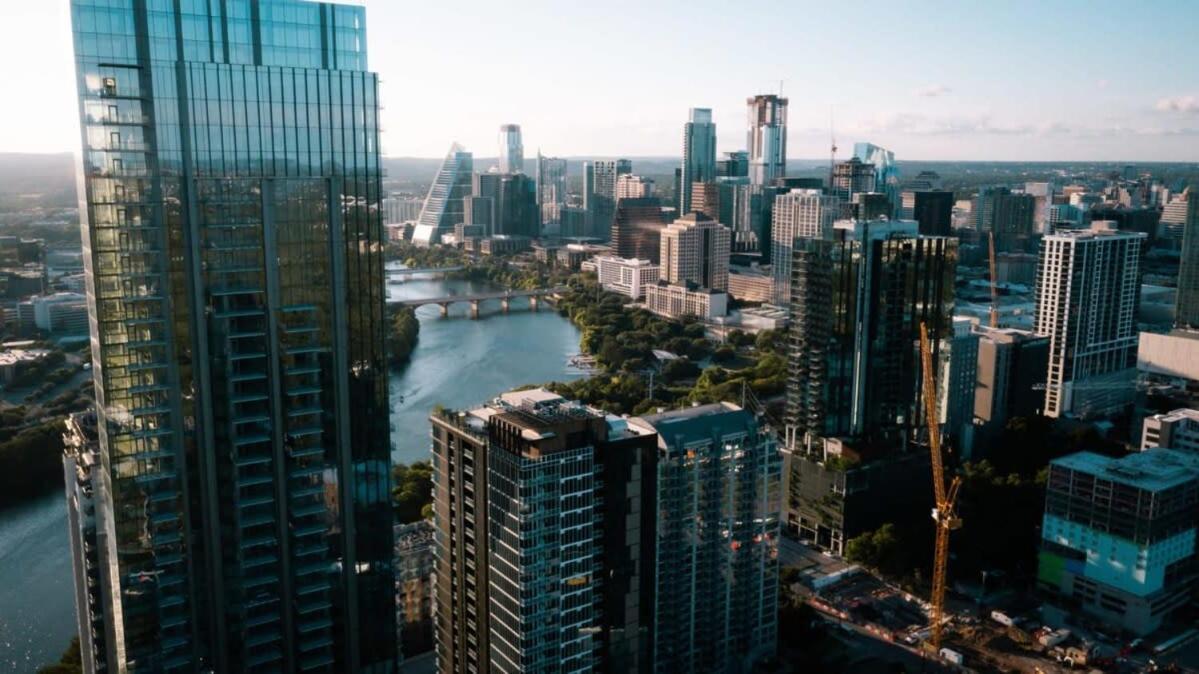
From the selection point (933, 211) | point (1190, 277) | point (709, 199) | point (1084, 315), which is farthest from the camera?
point (709, 199)

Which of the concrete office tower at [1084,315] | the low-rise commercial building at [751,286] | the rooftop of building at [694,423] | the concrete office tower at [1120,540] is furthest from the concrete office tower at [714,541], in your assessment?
the low-rise commercial building at [751,286]

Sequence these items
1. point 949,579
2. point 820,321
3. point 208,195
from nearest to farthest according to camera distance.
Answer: point 208,195
point 949,579
point 820,321

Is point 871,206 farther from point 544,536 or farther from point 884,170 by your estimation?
point 884,170

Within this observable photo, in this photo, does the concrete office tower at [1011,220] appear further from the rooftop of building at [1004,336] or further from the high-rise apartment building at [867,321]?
the high-rise apartment building at [867,321]

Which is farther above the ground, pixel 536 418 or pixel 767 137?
pixel 767 137

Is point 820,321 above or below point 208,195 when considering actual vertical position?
below

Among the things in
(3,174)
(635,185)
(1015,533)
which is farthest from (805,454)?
(635,185)

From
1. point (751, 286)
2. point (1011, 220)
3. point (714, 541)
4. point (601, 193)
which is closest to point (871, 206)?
point (714, 541)

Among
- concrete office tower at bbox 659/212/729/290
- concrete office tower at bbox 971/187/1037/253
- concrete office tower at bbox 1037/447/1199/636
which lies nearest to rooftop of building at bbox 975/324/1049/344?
concrete office tower at bbox 1037/447/1199/636

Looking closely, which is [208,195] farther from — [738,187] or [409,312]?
[738,187]
